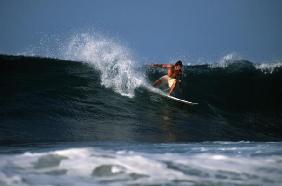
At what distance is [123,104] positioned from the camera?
12422 mm

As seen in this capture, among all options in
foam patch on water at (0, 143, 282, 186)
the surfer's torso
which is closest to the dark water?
foam patch on water at (0, 143, 282, 186)

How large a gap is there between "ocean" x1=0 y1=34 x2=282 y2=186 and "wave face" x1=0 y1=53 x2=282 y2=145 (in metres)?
0.03

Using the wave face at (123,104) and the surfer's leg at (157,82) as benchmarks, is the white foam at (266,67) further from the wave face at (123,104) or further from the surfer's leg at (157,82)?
the surfer's leg at (157,82)

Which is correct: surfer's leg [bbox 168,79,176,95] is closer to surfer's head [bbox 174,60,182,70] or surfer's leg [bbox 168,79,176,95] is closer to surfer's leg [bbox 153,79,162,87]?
surfer's head [bbox 174,60,182,70]

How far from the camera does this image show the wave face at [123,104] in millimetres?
9289

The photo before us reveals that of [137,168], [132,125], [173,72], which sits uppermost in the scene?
[173,72]

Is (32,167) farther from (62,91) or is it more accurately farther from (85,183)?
(62,91)

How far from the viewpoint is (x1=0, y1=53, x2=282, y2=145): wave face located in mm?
9289

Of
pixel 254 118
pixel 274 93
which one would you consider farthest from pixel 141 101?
pixel 274 93

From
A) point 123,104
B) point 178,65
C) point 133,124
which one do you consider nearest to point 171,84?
point 178,65

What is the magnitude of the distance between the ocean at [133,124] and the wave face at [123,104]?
0.10 ft

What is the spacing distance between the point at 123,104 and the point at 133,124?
205cm

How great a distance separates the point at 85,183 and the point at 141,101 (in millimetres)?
8366

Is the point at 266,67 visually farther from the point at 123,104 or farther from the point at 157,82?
the point at 123,104
